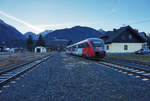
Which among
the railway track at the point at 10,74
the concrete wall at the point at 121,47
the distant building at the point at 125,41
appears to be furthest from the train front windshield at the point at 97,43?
the concrete wall at the point at 121,47

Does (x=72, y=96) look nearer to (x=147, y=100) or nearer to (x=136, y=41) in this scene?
(x=147, y=100)

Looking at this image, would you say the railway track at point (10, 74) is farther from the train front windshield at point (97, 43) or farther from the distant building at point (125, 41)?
the distant building at point (125, 41)

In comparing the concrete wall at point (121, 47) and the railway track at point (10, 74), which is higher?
the concrete wall at point (121, 47)

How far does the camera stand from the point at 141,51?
91.6 feet

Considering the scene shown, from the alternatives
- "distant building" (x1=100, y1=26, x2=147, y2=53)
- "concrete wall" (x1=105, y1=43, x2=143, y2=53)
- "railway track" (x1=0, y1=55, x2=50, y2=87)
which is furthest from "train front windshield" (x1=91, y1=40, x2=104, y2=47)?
"concrete wall" (x1=105, y1=43, x2=143, y2=53)

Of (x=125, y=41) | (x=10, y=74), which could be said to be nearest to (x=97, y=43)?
(x=10, y=74)

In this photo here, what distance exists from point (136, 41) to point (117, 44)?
654 cm

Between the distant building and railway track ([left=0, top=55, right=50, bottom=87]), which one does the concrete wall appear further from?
railway track ([left=0, top=55, right=50, bottom=87])

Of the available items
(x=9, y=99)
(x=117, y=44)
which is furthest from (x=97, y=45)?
(x=117, y=44)

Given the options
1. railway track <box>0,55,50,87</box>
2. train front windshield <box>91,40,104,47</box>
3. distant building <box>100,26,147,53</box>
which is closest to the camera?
railway track <box>0,55,50,87</box>

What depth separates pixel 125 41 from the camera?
29.0 metres

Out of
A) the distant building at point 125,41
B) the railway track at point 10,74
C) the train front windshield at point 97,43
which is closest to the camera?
the railway track at point 10,74

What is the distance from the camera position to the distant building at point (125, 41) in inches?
1096

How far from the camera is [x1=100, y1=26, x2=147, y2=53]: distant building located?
27.8 m
